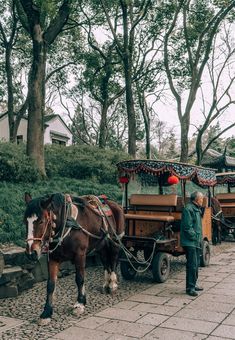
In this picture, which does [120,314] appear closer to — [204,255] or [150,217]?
[150,217]

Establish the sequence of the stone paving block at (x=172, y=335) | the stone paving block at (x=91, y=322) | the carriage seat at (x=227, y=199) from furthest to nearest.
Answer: the carriage seat at (x=227, y=199) < the stone paving block at (x=91, y=322) < the stone paving block at (x=172, y=335)

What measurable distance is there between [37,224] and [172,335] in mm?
2417

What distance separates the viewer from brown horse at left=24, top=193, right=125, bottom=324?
19.1 ft

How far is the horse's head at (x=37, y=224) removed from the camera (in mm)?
5676

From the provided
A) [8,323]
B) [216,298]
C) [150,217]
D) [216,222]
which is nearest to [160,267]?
[150,217]

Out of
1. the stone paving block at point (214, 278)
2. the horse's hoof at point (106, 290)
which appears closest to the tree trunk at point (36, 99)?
the horse's hoof at point (106, 290)

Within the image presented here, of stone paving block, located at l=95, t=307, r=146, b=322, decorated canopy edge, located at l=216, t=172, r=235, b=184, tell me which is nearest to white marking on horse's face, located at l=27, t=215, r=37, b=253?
stone paving block, located at l=95, t=307, r=146, b=322

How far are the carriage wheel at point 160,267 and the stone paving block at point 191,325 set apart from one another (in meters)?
2.43

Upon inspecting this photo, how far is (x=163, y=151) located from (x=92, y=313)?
5675 cm

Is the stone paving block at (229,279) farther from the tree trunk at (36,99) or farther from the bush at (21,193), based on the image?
the tree trunk at (36,99)

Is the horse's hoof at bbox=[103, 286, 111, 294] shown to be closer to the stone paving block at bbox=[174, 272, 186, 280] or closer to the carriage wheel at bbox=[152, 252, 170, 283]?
the carriage wheel at bbox=[152, 252, 170, 283]

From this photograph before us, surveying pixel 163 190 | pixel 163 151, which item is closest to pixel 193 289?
pixel 163 190

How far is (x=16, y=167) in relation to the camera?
1199 cm

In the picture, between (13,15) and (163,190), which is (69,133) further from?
(163,190)
